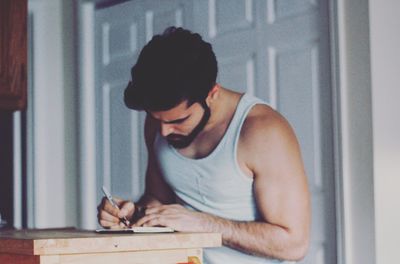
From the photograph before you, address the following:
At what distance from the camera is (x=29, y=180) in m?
3.62

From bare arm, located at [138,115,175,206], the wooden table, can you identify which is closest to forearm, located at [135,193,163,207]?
bare arm, located at [138,115,175,206]

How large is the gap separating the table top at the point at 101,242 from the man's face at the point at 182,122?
51 cm

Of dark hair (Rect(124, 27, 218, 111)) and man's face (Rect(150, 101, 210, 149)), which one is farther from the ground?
dark hair (Rect(124, 27, 218, 111))

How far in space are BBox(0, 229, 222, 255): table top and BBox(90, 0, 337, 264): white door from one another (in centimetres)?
101

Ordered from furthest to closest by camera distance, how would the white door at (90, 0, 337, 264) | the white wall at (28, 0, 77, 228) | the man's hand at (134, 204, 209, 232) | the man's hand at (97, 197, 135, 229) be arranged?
the white wall at (28, 0, 77, 228), the white door at (90, 0, 337, 264), the man's hand at (97, 197, 135, 229), the man's hand at (134, 204, 209, 232)

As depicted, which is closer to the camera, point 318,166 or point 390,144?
point 390,144

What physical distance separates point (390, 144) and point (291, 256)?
505mm

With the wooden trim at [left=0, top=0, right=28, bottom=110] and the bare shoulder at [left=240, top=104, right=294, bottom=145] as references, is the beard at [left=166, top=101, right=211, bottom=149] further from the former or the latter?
the wooden trim at [left=0, top=0, right=28, bottom=110]

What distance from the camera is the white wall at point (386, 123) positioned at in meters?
2.38

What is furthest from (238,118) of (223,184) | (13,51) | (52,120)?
(52,120)

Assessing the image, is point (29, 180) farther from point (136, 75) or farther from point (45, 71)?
point (136, 75)

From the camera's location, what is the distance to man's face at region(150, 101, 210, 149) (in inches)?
83.0

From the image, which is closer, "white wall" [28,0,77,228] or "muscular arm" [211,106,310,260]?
"muscular arm" [211,106,310,260]

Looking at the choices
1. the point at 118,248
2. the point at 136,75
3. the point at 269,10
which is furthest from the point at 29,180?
the point at 118,248
